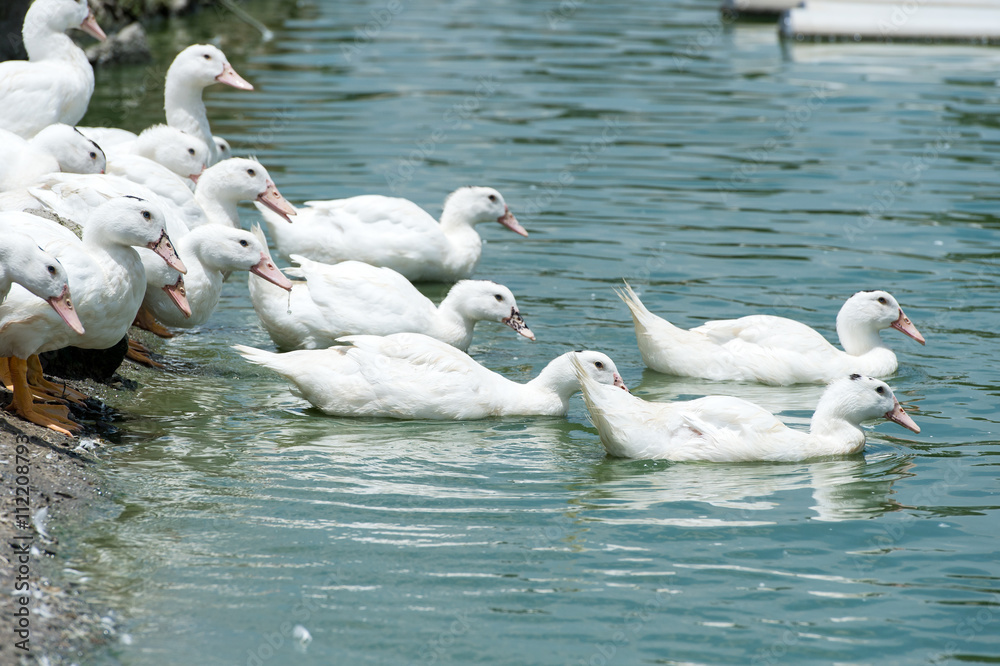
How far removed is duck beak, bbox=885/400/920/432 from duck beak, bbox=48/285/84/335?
438cm

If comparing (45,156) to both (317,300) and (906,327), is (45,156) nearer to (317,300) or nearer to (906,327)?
(317,300)

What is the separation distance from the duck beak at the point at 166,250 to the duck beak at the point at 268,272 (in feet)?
3.37

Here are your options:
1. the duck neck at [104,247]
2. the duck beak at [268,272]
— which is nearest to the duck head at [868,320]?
the duck beak at [268,272]

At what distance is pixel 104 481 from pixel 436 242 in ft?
14.8

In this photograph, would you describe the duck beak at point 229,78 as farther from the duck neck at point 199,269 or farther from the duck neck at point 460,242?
the duck neck at point 199,269

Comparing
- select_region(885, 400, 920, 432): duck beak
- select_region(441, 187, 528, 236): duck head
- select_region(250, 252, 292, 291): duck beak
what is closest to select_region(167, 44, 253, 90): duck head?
select_region(441, 187, 528, 236): duck head

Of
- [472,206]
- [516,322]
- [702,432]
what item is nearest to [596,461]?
[702,432]

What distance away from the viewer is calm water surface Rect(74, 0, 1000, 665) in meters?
4.98

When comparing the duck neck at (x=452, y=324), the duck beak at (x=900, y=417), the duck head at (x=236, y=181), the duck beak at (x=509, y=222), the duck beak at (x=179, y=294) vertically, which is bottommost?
the duck beak at (x=179, y=294)

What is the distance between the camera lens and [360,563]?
5.40 m

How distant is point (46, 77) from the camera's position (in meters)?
9.45

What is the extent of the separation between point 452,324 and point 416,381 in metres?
1.22

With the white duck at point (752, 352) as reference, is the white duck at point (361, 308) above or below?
below

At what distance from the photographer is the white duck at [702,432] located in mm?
6699
